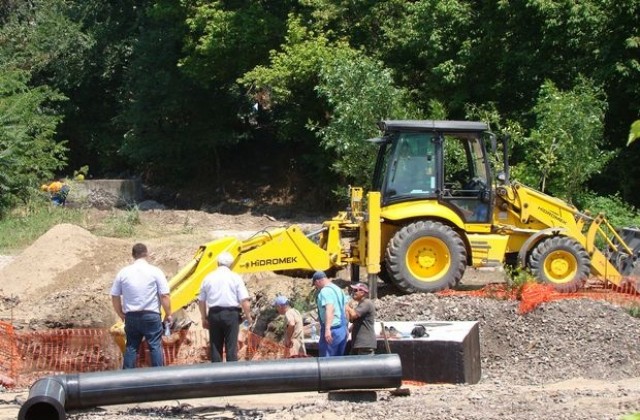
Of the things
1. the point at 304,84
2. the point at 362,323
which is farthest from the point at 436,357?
the point at 304,84

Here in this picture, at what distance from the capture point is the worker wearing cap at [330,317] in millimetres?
11367

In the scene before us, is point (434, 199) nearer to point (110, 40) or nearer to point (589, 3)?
point (589, 3)

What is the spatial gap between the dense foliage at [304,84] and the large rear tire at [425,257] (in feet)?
26.2

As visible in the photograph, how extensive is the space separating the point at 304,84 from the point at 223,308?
21.6 meters

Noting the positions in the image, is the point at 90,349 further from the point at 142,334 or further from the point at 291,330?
the point at 142,334

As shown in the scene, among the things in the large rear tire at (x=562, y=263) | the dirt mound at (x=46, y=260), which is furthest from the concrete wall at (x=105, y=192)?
the large rear tire at (x=562, y=263)

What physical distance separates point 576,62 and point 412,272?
12.8 meters

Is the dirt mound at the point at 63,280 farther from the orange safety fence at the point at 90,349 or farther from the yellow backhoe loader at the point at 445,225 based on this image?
the yellow backhoe loader at the point at 445,225

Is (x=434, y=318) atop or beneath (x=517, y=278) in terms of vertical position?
beneath

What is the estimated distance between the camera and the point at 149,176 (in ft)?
140

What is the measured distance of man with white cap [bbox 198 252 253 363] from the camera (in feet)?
36.0

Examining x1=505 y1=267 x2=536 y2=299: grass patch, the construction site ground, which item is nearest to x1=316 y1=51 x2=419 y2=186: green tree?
the construction site ground

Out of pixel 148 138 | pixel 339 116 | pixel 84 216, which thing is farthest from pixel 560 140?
pixel 148 138

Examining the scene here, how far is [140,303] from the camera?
1070cm
